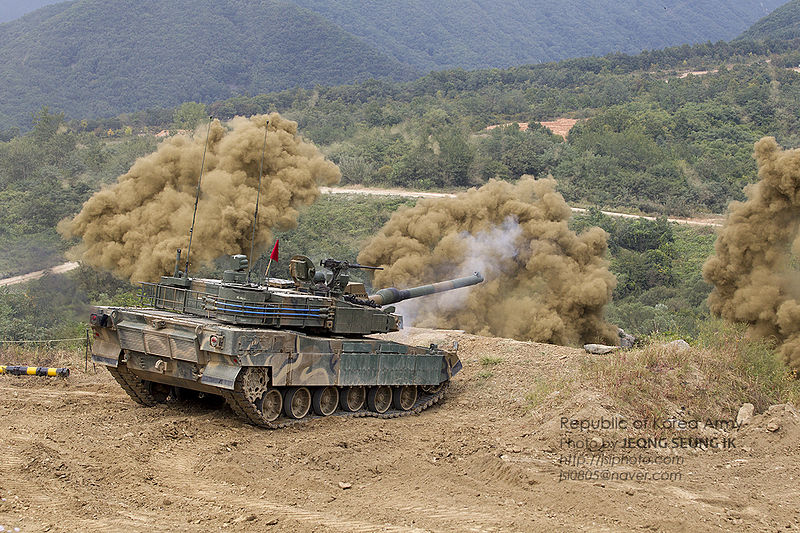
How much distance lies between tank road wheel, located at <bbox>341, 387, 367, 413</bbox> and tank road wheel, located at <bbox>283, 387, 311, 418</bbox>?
0.72 metres

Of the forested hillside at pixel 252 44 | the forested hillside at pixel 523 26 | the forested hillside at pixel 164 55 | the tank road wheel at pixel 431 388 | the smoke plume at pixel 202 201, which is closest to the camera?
the tank road wheel at pixel 431 388

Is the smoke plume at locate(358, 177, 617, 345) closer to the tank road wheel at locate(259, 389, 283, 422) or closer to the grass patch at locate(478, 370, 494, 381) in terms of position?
the grass patch at locate(478, 370, 494, 381)

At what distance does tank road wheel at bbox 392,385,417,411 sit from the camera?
48.9 feet

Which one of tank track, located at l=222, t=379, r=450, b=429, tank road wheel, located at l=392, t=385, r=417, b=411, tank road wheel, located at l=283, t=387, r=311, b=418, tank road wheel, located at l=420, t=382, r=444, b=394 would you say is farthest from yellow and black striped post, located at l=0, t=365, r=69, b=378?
tank road wheel, located at l=420, t=382, r=444, b=394

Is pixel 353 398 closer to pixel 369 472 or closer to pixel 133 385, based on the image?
pixel 369 472

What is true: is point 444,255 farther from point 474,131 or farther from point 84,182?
point 474,131

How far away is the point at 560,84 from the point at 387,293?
67.5 meters

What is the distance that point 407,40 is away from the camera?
14625 centimetres

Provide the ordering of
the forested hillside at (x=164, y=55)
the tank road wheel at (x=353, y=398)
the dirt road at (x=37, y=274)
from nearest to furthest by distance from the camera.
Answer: the tank road wheel at (x=353, y=398), the dirt road at (x=37, y=274), the forested hillside at (x=164, y=55)

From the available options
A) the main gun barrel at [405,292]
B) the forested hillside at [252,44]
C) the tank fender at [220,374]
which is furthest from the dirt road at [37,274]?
the forested hillside at [252,44]

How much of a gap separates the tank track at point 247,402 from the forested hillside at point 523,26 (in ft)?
407

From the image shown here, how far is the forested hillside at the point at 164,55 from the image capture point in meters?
94.2

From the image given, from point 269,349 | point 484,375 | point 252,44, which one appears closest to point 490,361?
point 484,375

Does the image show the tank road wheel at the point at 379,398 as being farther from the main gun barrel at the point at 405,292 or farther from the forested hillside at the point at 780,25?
the forested hillside at the point at 780,25
